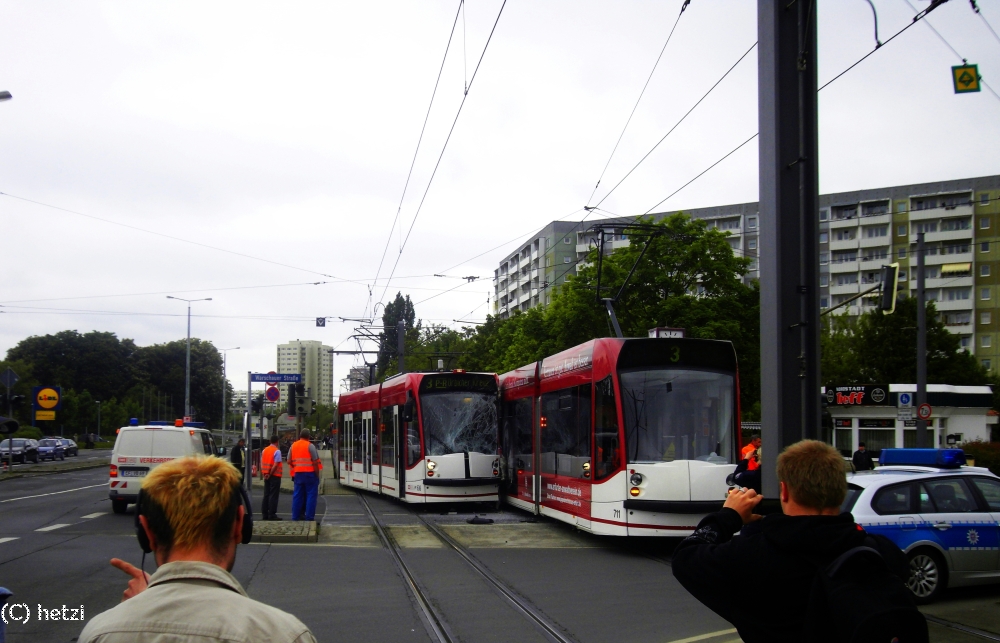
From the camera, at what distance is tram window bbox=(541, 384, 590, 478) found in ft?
48.0

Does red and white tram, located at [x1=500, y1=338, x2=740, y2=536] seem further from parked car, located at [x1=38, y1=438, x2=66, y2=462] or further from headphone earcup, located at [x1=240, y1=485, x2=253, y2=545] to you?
parked car, located at [x1=38, y1=438, x2=66, y2=462]

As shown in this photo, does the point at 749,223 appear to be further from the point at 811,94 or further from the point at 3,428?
the point at 811,94

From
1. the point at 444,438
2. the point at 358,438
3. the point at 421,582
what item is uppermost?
the point at 444,438

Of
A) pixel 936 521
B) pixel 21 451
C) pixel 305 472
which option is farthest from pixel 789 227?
pixel 21 451

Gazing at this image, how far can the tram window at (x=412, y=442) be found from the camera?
66.4ft

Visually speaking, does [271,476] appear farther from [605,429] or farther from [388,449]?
[605,429]

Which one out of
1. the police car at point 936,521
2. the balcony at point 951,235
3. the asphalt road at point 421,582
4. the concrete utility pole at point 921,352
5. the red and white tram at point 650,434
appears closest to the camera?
the asphalt road at point 421,582

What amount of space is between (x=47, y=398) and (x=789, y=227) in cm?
3095

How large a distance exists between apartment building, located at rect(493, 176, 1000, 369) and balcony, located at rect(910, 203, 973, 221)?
3.3 inches

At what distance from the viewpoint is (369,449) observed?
2548 centimetres

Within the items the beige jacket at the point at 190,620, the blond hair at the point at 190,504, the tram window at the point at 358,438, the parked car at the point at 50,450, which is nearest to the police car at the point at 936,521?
the blond hair at the point at 190,504

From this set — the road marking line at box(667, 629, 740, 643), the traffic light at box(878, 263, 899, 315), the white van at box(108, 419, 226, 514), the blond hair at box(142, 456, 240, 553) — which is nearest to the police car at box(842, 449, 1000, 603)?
the road marking line at box(667, 629, 740, 643)

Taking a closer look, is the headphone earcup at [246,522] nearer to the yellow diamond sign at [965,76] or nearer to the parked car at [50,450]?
the yellow diamond sign at [965,76]

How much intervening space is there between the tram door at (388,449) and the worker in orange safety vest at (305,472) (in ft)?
14.2
